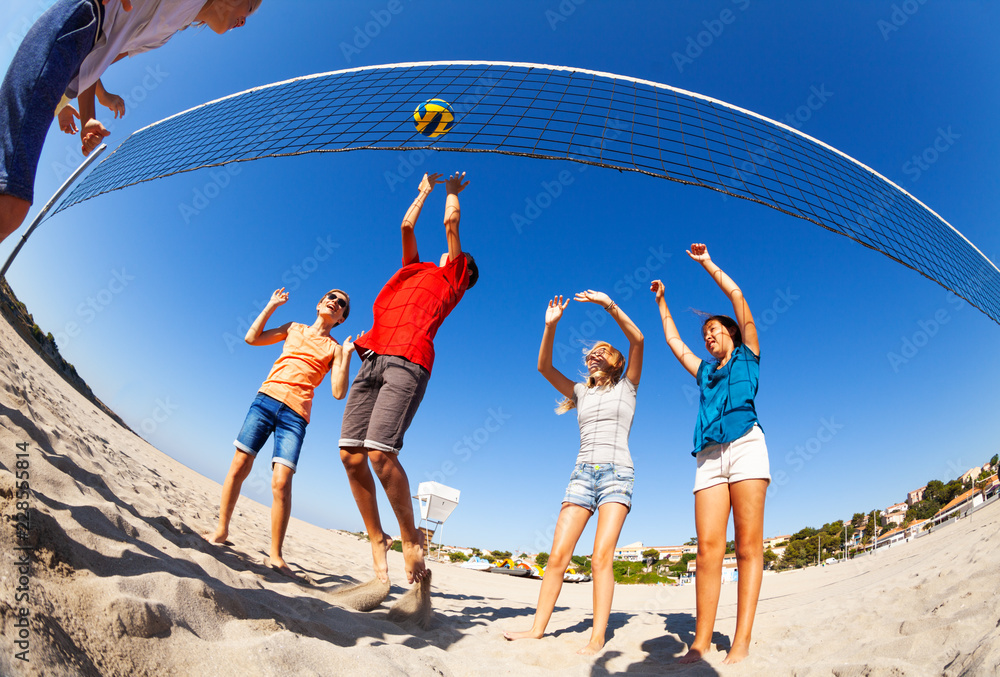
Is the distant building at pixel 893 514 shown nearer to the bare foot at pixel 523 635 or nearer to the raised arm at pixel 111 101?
the bare foot at pixel 523 635

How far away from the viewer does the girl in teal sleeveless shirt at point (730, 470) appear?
2.04 m

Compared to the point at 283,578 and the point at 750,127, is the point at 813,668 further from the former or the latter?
the point at 750,127

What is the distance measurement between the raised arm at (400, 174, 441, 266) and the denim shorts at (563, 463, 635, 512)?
1543 mm

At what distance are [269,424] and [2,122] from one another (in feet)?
6.70

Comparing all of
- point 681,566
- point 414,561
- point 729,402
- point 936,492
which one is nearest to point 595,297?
point 729,402

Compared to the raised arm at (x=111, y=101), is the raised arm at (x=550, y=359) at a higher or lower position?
lower

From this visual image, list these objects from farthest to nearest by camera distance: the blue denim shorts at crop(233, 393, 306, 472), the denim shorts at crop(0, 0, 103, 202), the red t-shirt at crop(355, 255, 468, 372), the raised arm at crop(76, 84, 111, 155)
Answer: the blue denim shorts at crop(233, 393, 306, 472) → the red t-shirt at crop(355, 255, 468, 372) → the raised arm at crop(76, 84, 111, 155) → the denim shorts at crop(0, 0, 103, 202)

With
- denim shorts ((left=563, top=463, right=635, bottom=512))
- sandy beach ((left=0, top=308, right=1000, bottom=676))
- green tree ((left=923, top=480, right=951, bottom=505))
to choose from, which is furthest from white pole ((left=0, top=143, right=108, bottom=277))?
green tree ((left=923, top=480, right=951, bottom=505))

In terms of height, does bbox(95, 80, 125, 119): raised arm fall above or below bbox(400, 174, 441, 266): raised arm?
below

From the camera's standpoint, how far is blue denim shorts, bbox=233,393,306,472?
289 centimetres

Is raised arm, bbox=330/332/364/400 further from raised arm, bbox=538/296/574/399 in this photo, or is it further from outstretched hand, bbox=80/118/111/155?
outstretched hand, bbox=80/118/111/155

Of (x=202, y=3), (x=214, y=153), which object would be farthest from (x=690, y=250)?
(x=214, y=153)

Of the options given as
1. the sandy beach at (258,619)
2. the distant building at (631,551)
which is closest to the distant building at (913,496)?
the distant building at (631,551)

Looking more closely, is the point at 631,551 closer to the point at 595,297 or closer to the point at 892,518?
the point at 892,518
